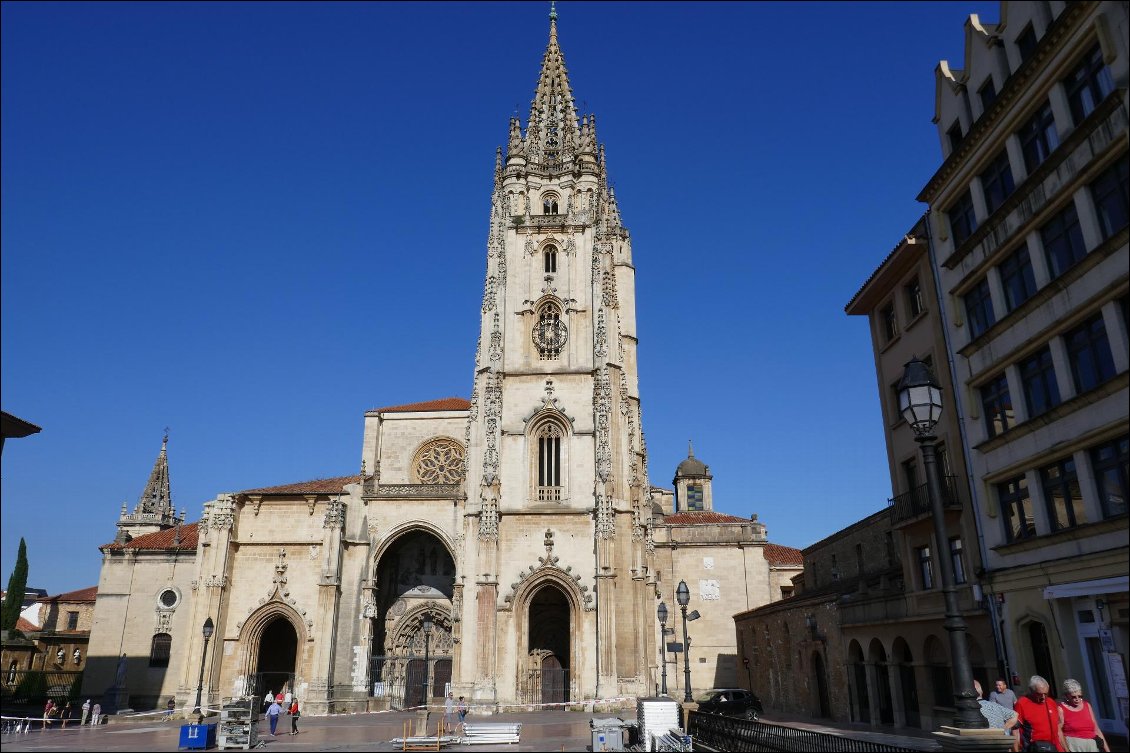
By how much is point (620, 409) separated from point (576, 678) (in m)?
12.3

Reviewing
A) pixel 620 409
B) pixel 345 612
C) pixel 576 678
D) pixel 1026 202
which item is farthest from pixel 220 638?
pixel 1026 202

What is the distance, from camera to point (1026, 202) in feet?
53.1

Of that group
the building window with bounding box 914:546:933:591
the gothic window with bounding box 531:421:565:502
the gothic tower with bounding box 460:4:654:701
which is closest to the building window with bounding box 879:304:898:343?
the building window with bounding box 914:546:933:591

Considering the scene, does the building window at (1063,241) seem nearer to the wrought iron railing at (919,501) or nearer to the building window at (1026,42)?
the building window at (1026,42)

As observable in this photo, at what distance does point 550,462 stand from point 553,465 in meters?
0.31

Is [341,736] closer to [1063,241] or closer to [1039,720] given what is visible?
[1039,720]

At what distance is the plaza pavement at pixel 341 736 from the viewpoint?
62.6ft

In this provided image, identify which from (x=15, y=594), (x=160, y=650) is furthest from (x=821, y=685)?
(x=15, y=594)

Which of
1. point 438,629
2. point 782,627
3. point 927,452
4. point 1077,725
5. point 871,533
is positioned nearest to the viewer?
point 1077,725

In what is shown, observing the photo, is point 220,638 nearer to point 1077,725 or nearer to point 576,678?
point 576,678

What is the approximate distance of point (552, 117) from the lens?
1956 inches

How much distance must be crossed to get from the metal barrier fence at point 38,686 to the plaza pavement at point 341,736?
11208 millimetres

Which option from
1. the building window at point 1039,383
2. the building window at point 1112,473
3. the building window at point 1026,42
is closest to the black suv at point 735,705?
the building window at point 1039,383

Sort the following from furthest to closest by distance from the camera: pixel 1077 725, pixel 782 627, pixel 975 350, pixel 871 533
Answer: pixel 782 627 → pixel 871 533 → pixel 975 350 → pixel 1077 725
